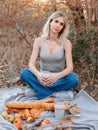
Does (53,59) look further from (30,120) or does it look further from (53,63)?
(30,120)

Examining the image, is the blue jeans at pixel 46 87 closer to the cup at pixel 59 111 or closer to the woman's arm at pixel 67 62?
the woman's arm at pixel 67 62

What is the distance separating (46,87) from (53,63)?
0.35 meters

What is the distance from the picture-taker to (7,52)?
6.16 m

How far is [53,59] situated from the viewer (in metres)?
4.59

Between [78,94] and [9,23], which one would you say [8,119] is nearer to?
[78,94]

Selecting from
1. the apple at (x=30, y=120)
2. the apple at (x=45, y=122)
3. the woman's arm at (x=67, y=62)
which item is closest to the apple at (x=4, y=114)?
the apple at (x=30, y=120)

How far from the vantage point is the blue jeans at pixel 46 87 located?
4.46 metres

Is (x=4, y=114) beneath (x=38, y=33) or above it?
beneath

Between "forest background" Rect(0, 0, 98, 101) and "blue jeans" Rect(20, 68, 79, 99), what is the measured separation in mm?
494

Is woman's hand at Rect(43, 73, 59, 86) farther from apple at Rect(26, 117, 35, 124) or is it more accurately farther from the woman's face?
apple at Rect(26, 117, 35, 124)

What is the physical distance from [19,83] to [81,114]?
146cm

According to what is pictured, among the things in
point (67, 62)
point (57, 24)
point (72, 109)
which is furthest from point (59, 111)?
point (57, 24)

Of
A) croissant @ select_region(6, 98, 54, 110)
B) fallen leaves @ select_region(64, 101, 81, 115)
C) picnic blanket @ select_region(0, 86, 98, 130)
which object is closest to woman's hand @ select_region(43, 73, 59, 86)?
picnic blanket @ select_region(0, 86, 98, 130)

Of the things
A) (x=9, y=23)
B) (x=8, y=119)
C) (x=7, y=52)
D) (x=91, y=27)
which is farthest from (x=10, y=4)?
(x=8, y=119)
